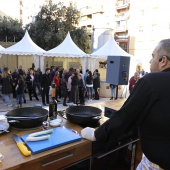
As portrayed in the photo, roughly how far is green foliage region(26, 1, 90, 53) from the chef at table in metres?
17.1

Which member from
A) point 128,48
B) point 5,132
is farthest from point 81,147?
point 128,48

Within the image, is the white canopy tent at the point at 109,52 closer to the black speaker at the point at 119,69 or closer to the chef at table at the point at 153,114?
the black speaker at the point at 119,69

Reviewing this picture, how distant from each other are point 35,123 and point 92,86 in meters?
6.81

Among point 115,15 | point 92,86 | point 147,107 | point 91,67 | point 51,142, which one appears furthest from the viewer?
point 115,15

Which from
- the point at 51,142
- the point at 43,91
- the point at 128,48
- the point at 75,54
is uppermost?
the point at 128,48

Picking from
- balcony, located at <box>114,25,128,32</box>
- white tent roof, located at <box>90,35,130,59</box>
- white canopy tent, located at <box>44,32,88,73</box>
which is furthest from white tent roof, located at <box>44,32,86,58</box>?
balcony, located at <box>114,25,128,32</box>

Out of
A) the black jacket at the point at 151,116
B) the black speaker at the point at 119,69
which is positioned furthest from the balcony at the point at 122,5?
the black jacket at the point at 151,116

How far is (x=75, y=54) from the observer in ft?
30.8

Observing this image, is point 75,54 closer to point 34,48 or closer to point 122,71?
point 34,48

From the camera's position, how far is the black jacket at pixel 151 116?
96cm

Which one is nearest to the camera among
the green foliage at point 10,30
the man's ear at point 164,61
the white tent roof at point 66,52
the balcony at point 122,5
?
the man's ear at point 164,61

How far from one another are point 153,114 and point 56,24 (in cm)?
1829

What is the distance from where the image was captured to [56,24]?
58.6 feet

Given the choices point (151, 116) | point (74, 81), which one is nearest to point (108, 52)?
point (74, 81)
